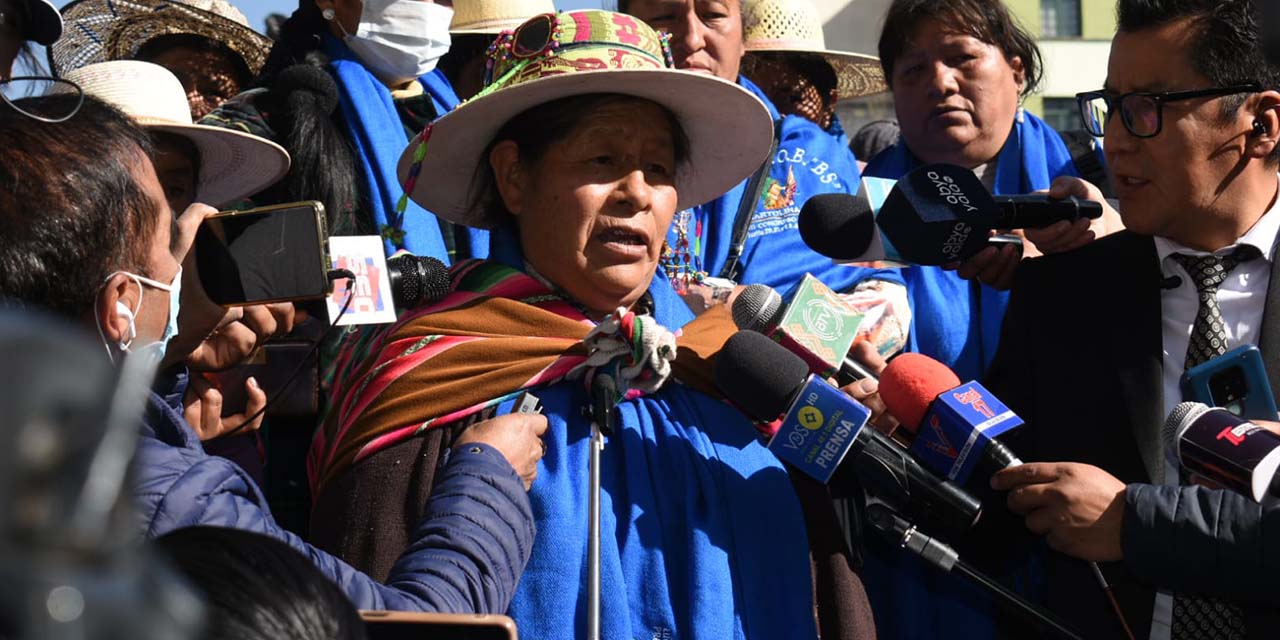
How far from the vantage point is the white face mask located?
481 cm

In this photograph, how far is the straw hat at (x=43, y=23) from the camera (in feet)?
10.8

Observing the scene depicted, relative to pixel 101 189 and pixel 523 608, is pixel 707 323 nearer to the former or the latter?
pixel 523 608

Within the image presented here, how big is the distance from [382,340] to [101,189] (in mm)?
1237

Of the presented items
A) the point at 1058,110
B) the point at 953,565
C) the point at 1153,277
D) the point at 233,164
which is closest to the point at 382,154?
the point at 233,164

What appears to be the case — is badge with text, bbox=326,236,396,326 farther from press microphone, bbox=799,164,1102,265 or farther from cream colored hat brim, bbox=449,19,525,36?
cream colored hat brim, bbox=449,19,525,36

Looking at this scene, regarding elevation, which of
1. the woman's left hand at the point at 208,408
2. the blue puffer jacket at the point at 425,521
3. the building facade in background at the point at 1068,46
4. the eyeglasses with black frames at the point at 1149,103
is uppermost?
the eyeglasses with black frames at the point at 1149,103

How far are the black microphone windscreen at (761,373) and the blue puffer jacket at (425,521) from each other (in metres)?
0.55

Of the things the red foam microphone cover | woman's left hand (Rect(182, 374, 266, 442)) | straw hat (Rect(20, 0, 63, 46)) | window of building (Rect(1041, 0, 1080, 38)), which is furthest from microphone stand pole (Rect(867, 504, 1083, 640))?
window of building (Rect(1041, 0, 1080, 38))

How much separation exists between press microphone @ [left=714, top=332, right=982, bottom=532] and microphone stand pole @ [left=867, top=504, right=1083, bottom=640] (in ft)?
0.30

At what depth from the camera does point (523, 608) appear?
2957 millimetres

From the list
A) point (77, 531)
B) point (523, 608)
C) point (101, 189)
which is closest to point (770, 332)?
point (523, 608)

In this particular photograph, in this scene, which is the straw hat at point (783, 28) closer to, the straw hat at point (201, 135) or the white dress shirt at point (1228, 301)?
the straw hat at point (201, 135)

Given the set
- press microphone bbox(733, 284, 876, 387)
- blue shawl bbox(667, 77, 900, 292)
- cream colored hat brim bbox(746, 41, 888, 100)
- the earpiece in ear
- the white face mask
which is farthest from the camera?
cream colored hat brim bbox(746, 41, 888, 100)

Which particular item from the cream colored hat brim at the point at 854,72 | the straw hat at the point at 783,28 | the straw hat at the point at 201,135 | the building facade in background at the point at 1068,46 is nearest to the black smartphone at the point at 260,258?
the straw hat at the point at 201,135
